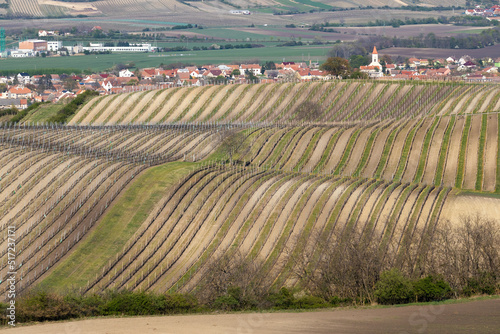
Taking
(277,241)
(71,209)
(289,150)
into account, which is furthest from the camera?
(289,150)

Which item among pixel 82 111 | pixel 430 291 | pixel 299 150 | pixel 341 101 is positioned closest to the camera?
pixel 430 291

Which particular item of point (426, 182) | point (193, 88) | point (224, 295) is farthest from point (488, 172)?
point (193, 88)

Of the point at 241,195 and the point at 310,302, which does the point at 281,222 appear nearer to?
the point at 241,195

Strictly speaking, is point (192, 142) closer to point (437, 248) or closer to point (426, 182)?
point (426, 182)

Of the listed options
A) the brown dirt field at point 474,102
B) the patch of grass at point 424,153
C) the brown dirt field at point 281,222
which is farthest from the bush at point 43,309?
the brown dirt field at point 474,102

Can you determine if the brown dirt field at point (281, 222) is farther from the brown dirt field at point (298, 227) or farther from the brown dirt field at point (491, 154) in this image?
the brown dirt field at point (491, 154)

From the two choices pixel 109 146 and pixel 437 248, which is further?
pixel 109 146

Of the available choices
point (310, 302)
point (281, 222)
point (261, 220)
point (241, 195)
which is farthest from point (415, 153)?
point (310, 302)

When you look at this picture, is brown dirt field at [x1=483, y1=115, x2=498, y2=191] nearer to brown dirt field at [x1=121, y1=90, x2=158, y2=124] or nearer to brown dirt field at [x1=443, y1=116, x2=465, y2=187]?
brown dirt field at [x1=443, y1=116, x2=465, y2=187]
